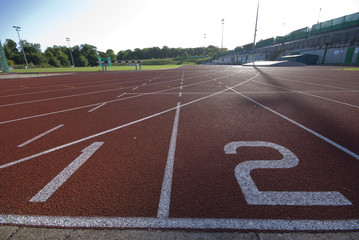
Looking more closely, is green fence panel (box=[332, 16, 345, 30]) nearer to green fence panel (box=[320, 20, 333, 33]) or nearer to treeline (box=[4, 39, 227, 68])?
green fence panel (box=[320, 20, 333, 33])

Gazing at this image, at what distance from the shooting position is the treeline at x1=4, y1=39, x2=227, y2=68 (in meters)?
84.3

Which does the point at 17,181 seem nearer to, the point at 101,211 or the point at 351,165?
the point at 101,211

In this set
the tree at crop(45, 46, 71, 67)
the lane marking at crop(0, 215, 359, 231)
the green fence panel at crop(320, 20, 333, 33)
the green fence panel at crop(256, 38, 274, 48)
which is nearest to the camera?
the lane marking at crop(0, 215, 359, 231)

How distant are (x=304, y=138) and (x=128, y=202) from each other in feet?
13.0

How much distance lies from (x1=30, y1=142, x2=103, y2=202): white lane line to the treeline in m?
38.7

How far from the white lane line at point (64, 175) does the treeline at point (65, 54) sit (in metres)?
38.7

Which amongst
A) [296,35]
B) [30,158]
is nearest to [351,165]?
[30,158]

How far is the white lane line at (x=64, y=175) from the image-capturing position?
2.43m

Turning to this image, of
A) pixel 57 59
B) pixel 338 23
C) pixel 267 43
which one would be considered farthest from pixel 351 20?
pixel 57 59

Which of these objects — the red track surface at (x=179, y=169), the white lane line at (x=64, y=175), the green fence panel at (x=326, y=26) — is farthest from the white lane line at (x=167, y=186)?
the green fence panel at (x=326, y=26)

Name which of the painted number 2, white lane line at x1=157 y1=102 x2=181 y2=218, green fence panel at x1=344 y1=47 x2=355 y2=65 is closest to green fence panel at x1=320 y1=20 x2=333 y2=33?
green fence panel at x1=344 y1=47 x2=355 y2=65

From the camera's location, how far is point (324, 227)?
6.15 ft

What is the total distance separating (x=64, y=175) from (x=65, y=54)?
134 metres

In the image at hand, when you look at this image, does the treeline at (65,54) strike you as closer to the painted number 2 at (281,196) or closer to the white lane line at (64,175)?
the white lane line at (64,175)
